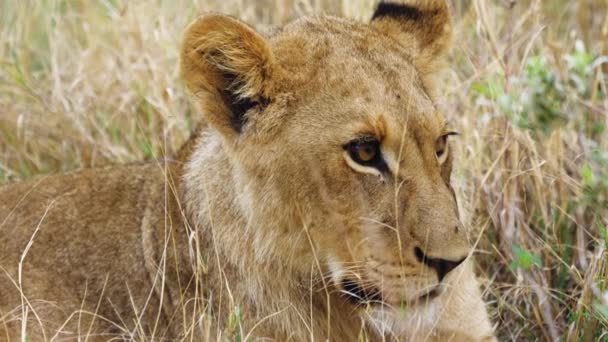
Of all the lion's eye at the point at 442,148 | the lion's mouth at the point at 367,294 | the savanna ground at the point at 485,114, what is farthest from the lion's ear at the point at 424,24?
the lion's mouth at the point at 367,294

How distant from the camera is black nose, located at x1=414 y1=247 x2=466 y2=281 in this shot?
3.28 metres

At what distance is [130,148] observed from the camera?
237 inches

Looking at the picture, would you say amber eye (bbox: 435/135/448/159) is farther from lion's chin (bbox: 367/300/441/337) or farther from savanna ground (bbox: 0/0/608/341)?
lion's chin (bbox: 367/300/441/337)

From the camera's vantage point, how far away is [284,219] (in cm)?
361

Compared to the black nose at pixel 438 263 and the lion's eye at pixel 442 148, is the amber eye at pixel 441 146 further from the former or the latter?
the black nose at pixel 438 263

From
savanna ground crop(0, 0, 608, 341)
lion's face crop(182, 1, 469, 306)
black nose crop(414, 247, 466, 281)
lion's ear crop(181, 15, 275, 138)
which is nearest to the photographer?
black nose crop(414, 247, 466, 281)

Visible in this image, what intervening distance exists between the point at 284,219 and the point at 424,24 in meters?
1.01

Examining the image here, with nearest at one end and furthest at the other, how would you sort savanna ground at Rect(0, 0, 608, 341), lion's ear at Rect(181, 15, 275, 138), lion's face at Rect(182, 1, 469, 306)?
1. lion's face at Rect(182, 1, 469, 306)
2. lion's ear at Rect(181, 15, 275, 138)
3. savanna ground at Rect(0, 0, 608, 341)

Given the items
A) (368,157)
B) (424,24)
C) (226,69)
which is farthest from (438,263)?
(424,24)

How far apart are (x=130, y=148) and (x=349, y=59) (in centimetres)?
257

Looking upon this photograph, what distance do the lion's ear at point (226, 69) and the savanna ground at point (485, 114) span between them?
2.20 feet

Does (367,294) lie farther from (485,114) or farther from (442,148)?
(485,114)

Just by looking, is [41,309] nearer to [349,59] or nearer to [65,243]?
[65,243]

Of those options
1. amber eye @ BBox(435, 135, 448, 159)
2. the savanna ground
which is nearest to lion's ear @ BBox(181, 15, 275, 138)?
amber eye @ BBox(435, 135, 448, 159)
